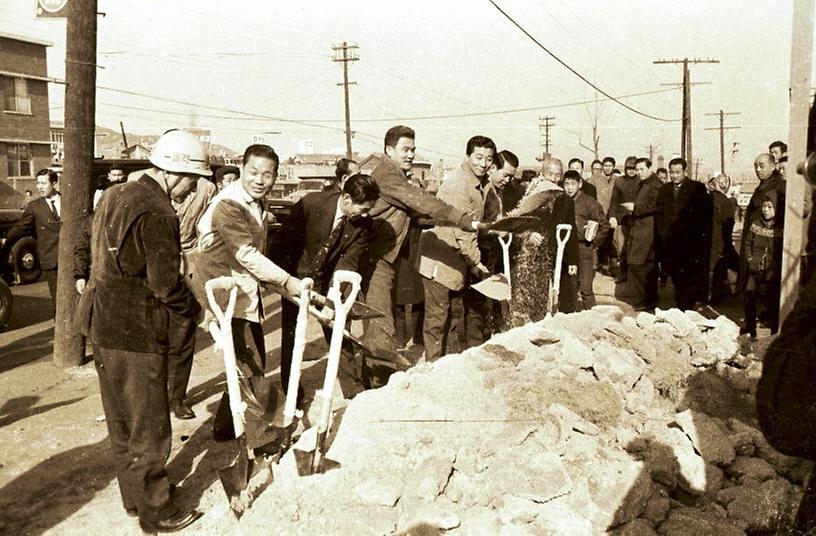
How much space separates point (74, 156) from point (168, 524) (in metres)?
4.07

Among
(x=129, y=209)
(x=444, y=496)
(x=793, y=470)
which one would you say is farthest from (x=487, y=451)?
(x=129, y=209)

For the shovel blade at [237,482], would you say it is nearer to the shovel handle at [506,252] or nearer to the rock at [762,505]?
the rock at [762,505]

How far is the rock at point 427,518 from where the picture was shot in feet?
10.0

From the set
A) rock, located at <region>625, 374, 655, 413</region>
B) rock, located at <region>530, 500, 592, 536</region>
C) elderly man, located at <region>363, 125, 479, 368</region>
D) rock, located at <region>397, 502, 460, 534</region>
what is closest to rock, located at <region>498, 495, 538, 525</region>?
rock, located at <region>530, 500, 592, 536</region>

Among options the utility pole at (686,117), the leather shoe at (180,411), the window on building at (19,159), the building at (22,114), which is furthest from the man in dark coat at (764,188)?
the window on building at (19,159)

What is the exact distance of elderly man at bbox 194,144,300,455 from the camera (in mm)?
3911

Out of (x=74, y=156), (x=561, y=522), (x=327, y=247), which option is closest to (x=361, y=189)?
(x=327, y=247)

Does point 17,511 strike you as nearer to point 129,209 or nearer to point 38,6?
point 129,209

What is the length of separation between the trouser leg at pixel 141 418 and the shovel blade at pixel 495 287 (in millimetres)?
2766

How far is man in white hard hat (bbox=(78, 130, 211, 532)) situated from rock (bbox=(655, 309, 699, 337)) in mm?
3959

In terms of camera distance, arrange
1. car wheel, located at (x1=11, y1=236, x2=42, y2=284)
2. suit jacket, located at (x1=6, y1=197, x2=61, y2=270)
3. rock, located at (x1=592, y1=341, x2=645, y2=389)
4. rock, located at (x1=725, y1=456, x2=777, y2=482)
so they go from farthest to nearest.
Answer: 1. car wheel, located at (x1=11, y1=236, x2=42, y2=284)
2. suit jacket, located at (x1=6, y1=197, x2=61, y2=270)
3. rock, located at (x1=592, y1=341, x2=645, y2=389)
4. rock, located at (x1=725, y1=456, x2=777, y2=482)

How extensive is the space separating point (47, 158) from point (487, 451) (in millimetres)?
33806

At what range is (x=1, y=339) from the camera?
798 centimetres

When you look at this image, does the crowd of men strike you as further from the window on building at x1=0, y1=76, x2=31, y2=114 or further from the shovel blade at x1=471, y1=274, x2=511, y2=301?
the window on building at x1=0, y1=76, x2=31, y2=114
